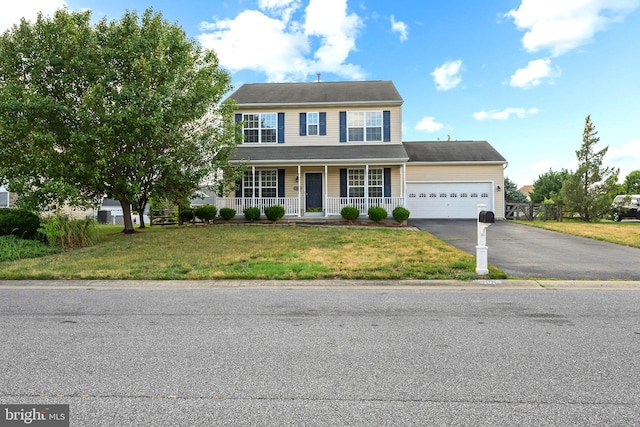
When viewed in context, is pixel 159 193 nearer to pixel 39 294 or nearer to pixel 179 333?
pixel 39 294

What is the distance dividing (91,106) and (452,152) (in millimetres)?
19688

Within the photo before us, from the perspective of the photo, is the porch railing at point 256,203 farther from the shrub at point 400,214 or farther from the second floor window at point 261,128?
the shrub at point 400,214

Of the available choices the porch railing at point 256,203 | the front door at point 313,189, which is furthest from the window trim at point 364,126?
the porch railing at point 256,203

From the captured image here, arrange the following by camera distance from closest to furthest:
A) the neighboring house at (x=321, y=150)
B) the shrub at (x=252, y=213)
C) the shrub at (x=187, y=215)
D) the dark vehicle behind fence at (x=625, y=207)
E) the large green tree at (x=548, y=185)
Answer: the shrub at (x=252, y=213), the neighboring house at (x=321, y=150), the shrub at (x=187, y=215), the dark vehicle behind fence at (x=625, y=207), the large green tree at (x=548, y=185)

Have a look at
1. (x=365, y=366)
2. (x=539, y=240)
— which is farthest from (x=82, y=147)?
(x=539, y=240)

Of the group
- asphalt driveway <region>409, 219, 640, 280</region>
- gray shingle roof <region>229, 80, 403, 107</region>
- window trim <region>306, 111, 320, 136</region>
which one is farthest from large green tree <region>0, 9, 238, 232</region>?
asphalt driveway <region>409, 219, 640, 280</region>

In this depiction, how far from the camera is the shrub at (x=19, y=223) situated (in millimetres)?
12172

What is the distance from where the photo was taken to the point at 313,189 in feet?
66.4

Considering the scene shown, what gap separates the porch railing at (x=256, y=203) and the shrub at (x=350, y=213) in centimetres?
256

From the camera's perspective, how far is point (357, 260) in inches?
348

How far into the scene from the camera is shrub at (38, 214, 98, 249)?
11.4 metres

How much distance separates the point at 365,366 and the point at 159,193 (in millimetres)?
13001

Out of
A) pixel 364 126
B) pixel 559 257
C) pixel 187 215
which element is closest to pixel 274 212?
pixel 187 215

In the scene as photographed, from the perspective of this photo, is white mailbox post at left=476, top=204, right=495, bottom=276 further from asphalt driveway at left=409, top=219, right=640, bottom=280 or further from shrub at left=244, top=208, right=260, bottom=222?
shrub at left=244, top=208, right=260, bottom=222
